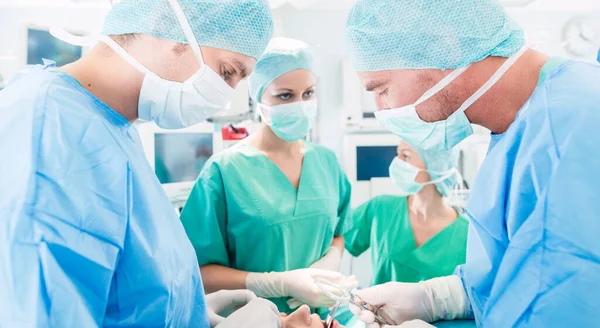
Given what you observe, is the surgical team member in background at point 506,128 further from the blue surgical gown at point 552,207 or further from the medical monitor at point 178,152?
the medical monitor at point 178,152

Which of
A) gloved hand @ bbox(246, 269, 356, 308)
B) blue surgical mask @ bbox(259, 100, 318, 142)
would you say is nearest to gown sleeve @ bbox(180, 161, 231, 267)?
gloved hand @ bbox(246, 269, 356, 308)

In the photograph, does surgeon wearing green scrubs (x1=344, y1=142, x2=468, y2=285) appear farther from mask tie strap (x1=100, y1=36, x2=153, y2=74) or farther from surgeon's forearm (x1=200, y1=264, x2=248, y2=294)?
mask tie strap (x1=100, y1=36, x2=153, y2=74)

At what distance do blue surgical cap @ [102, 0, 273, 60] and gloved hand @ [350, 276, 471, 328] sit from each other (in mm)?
900

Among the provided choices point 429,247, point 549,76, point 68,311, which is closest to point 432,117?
Answer: point 549,76

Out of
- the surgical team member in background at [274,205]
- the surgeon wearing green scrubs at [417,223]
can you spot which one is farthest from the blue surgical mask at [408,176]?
the surgical team member in background at [274,205]

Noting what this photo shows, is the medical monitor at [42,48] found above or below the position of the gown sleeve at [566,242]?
above

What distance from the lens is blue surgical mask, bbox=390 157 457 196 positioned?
6.57ft

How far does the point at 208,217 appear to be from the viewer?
A: 1444 millimetres

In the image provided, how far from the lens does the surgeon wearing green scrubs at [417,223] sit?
1.93 metres

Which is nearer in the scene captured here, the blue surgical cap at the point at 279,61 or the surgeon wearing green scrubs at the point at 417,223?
the blue surgical cap at the point at 279,61

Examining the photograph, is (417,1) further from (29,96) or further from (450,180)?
(450,180)

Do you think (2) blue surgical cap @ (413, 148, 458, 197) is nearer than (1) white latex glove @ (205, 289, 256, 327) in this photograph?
No

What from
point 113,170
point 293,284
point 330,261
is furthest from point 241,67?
point 330,261

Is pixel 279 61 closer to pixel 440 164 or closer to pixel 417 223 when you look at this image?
pixel 440 164
